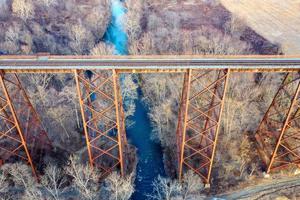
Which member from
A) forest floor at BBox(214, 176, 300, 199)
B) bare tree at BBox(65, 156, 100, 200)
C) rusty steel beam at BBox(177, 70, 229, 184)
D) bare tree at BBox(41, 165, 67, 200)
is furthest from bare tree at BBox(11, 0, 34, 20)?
forest floor at BBox(214, 176, 300, 199)

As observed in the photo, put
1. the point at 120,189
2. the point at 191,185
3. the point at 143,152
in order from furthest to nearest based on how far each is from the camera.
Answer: the point at 143,152 < the point at 191,185 < the point at 120,189

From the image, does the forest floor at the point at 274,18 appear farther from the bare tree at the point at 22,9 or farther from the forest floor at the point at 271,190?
the bare tree at the point at 22,9

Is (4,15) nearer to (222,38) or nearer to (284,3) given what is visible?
(222,38)

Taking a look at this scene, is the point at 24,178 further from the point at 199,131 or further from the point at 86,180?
the point at 199,131

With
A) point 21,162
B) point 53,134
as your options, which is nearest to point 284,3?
point 53,134

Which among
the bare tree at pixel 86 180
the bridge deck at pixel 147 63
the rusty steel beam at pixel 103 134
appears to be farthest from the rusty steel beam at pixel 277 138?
the bare tree at pixel 86 180

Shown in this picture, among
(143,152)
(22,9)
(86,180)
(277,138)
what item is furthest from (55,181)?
(22,9)

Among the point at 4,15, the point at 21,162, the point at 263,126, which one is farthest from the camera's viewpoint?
the point at 4,15

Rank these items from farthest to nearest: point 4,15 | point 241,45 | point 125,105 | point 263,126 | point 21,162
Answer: point 4,15, point 241,45, point 125,105, point 263,126, point 21,162
